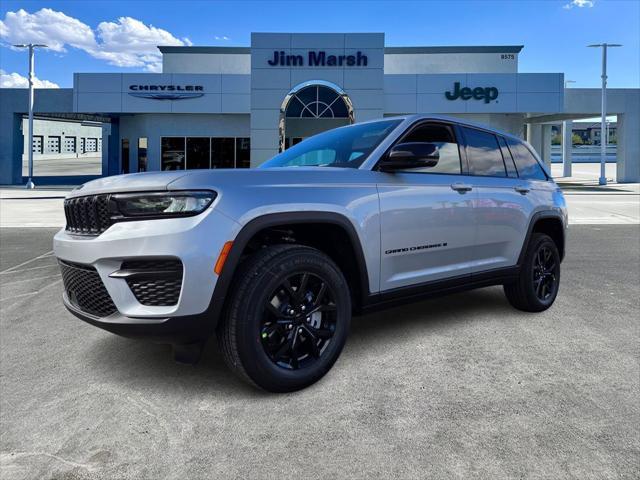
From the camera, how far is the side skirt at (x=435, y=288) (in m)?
3.49

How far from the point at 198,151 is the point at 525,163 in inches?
1198

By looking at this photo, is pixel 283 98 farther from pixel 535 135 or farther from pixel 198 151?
pixel 535 135

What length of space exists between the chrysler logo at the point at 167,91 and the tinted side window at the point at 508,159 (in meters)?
29.3

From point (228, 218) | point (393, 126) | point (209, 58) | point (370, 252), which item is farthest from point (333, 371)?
point (209, 58)

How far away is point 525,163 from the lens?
5.14 meters

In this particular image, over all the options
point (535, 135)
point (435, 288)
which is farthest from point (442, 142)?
point (535, 135)

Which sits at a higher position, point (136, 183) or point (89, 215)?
point (136, 183)

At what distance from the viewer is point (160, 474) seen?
2240 mm

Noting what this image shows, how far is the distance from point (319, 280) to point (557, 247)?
347 cm

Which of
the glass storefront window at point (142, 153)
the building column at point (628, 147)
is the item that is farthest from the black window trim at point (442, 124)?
the building column at point (628, 147)

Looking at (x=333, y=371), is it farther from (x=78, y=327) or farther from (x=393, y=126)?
(x=78, y=327)

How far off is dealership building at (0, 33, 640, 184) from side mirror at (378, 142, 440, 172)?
24.8 metres

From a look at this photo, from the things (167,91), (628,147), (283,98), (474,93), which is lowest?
(628,147)

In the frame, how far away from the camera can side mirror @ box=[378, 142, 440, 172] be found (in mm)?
3369
